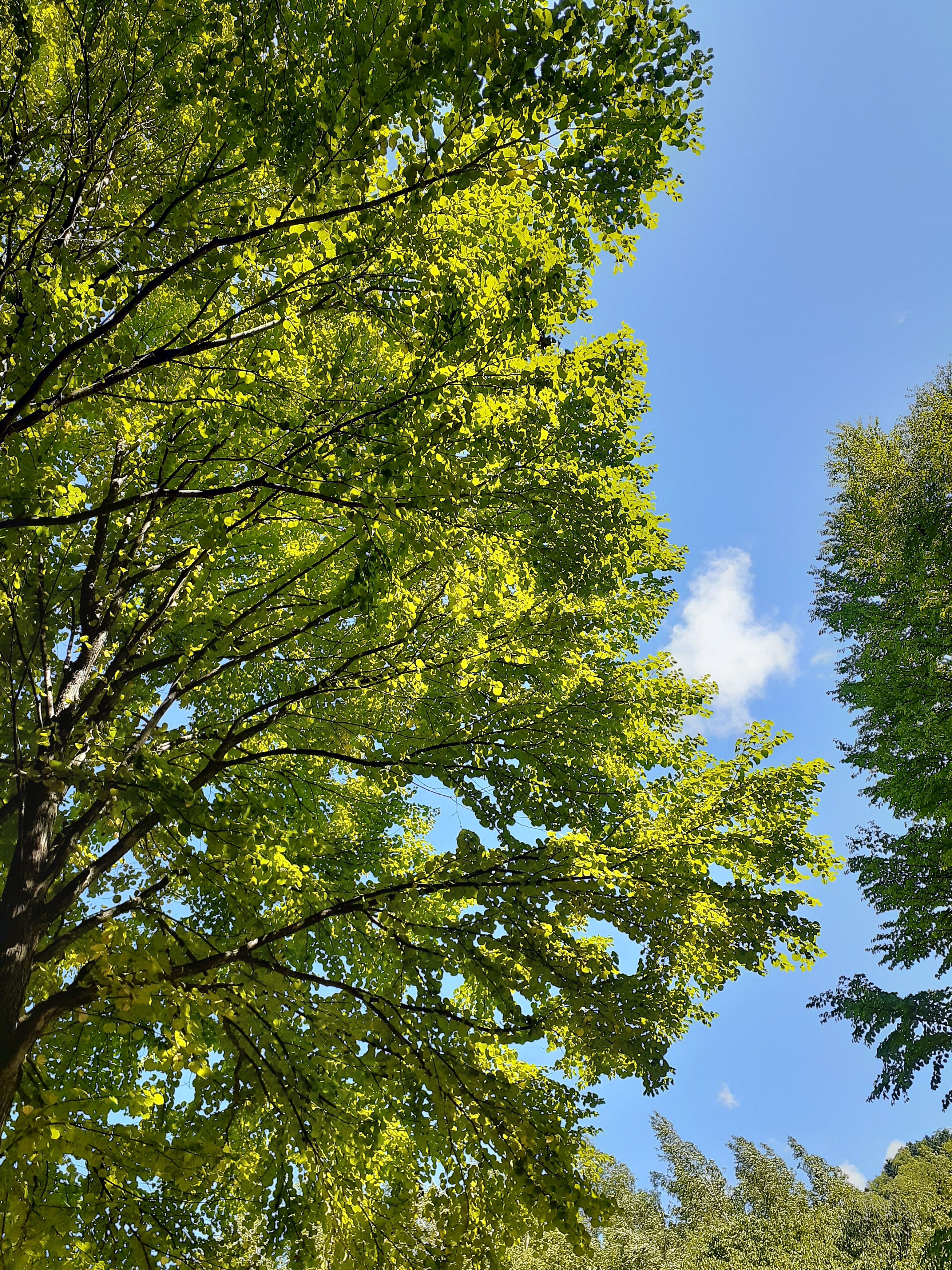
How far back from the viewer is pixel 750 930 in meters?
3.57

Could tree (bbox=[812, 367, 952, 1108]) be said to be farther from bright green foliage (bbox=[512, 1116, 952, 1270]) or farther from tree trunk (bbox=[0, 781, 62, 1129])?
tree trunk (bbox=[0, 781, 62, 1129])

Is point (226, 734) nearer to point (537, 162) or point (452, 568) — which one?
point (452, 568)

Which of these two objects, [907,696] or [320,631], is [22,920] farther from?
[907,696]

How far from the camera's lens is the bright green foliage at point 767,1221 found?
17.4 meters

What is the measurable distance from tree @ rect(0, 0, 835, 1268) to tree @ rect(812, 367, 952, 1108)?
6.96 m

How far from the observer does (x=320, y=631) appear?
4.62 m

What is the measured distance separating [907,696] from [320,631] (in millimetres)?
9454

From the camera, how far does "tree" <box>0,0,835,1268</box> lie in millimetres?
2393

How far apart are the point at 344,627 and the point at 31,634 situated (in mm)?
2089

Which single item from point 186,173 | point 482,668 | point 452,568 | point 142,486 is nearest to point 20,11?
point 186,173

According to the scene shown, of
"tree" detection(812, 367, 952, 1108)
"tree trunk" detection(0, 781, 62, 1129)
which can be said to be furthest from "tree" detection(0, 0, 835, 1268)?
"tree" detection(812, 367, 952, 1108)

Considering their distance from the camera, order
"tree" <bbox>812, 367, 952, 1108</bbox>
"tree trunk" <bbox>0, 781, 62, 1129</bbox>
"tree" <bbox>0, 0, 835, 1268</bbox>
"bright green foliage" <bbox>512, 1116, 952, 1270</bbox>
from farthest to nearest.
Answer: "bright green foliage" <bbox>512, 1116, 952, 1270</bbox> → "tree" <bbox>812, 367, 952, 1108</bbox> → "tree trunk" <bbox>0, 781, 62, 1129</bbox> → "tree" <bbox>0, 0, 835, 1268</bbox>

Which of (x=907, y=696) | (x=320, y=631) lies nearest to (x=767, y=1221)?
(x=907, y=696)

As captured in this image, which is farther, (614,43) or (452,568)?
(452,568)
